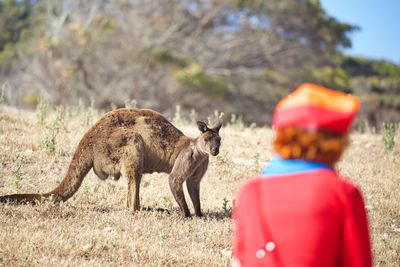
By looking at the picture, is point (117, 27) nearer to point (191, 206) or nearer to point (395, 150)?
point (395, 150)

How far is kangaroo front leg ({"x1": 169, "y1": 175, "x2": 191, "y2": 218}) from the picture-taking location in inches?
237

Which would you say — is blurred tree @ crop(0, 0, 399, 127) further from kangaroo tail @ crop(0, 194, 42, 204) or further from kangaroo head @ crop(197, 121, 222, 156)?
kangaroo tail @ crop(0, 194, 42, 204)

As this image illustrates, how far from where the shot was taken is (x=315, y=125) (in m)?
2.26

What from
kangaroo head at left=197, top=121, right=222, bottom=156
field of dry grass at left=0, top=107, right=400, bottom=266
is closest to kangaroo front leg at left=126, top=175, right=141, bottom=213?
field of dry grass at left=0, top=107, right=400, bottom=266

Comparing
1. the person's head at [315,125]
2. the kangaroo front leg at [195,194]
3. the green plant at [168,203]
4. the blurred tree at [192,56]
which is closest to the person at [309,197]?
the person's head at [315,125]

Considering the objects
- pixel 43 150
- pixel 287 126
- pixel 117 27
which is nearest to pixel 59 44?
pixel 117 27

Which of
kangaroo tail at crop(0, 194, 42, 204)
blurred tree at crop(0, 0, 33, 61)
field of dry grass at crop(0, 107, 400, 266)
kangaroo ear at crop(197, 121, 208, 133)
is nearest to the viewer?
field of dry grass at crop(0, 107, 400, 266)

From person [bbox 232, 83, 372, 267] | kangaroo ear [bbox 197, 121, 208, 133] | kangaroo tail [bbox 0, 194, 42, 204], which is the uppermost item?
kangaroo ear [bbox 197, 121, 208, 133]

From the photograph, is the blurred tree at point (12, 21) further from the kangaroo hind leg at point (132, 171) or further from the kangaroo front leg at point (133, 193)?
the kangaroo front leg at point (133, 193)

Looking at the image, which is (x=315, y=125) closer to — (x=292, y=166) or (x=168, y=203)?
(x=292, y=166)

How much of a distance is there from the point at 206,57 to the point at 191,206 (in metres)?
17.1

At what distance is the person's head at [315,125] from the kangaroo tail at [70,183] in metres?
3.61

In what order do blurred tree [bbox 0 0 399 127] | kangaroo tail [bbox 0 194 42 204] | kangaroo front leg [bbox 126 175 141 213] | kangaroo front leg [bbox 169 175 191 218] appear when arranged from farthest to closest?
blurred tree [bbox 0 0 399 127], kangaroo front leg [bbox 169 175 191 218], kangaroo front leg [bbox 126 175 141 213], kangaroo tail [bbox 0 194 42 204]

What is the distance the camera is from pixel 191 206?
266 inches
